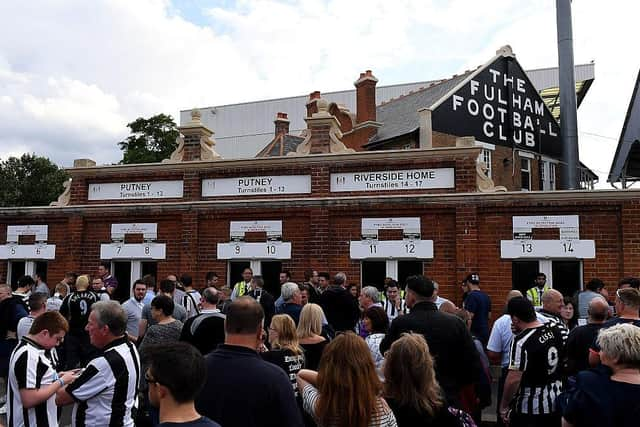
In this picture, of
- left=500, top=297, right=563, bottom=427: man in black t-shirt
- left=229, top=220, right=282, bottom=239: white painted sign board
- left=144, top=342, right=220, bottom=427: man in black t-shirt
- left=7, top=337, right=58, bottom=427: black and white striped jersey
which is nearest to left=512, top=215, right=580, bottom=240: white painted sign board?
left=229, top=220, right=282, bottom=239: white painted sign board

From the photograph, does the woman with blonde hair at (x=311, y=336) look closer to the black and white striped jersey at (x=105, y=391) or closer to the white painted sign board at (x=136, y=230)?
the black and white striped jersey at (x=105, y=391)

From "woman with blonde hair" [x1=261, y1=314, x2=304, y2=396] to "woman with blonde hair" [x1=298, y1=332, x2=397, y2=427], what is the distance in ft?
5.23

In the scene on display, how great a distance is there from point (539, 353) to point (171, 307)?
3.75m

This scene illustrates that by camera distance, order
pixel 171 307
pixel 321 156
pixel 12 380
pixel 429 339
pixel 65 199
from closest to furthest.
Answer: pixel 12 380 → pixel 429 339 → pixel 171 307 → pixel 321 156 → pixel 65 199

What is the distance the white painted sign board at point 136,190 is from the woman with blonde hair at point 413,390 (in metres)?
12.6

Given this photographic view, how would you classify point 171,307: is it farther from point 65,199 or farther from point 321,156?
point 65,199

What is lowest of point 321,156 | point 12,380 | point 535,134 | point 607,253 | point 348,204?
point 12,380

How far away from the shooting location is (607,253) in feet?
38.5

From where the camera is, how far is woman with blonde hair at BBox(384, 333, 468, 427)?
311cm

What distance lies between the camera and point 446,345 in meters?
4.63

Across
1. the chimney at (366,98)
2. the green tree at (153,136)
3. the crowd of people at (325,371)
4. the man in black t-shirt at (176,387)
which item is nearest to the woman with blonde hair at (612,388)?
the crowd of people at (325,371)

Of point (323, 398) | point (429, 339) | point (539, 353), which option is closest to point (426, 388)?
point (323, 398)

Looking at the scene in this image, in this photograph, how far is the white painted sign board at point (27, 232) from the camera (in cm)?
1588

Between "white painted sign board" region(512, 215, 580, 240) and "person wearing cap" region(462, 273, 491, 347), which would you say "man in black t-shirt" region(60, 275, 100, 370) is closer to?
"person wearing cap" region(462, 273, 491, 347)
